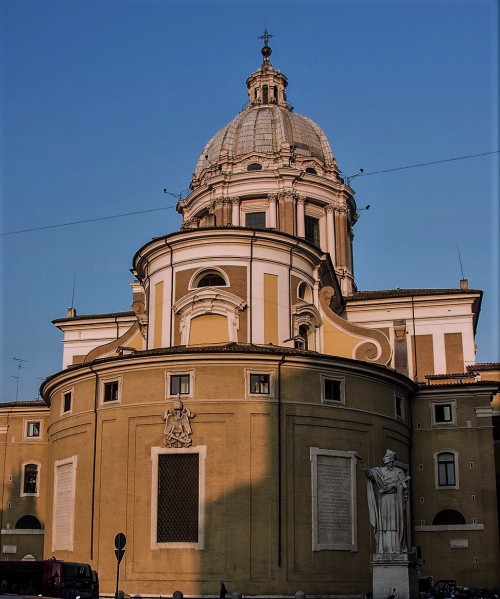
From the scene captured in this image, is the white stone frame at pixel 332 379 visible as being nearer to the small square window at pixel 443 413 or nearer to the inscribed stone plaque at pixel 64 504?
the small square window at pixel 443 413

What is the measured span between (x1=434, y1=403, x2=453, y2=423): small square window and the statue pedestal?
1807 cm

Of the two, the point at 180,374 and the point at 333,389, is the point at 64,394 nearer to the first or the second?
the point at 180,374

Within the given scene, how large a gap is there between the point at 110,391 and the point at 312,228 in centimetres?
2382

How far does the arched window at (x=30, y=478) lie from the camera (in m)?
48.1

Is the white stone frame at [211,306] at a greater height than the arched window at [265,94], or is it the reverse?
the arched window at [265,94]

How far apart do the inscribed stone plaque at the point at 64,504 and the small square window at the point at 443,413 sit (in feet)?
55.7

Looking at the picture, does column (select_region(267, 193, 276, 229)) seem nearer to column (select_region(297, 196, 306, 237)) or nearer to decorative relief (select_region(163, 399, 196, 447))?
column (select_region(297, 196, 306, 237))

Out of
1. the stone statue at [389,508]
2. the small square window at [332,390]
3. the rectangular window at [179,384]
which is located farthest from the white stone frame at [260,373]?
the stone statue at [389,508]

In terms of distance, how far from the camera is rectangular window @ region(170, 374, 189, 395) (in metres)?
37.0

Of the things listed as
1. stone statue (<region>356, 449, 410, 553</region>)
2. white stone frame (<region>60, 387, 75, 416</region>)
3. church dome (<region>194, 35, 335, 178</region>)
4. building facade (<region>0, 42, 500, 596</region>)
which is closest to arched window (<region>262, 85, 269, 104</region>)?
church dome (<region>194, 35, 335, 178</region>)

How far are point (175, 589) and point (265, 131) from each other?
35.7 m

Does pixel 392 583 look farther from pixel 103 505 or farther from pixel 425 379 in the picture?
pixel 425 379

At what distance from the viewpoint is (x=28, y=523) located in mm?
47562

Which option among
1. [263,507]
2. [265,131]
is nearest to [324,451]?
[263,507]
